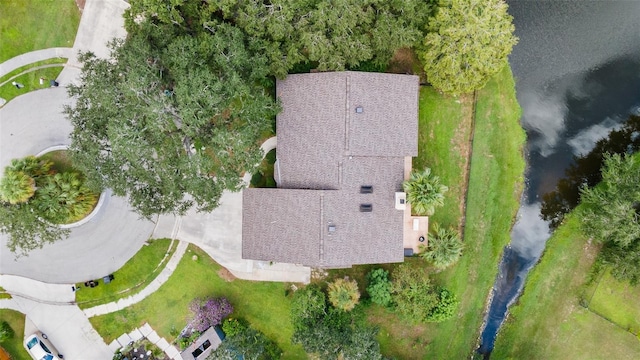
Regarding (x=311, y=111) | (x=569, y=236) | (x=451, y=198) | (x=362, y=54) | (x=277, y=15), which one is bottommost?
(x=569, y=236)

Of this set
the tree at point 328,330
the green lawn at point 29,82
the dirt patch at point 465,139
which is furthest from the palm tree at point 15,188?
the dirt patch at point 465,139

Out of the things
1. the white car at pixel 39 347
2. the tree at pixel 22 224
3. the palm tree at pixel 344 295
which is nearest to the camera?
the tree at pixel 22 224

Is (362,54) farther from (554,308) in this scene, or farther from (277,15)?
(554,308)

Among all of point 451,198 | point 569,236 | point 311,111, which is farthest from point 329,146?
point 569,236

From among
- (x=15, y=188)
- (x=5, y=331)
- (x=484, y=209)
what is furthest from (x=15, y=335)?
(x=484, y=209)

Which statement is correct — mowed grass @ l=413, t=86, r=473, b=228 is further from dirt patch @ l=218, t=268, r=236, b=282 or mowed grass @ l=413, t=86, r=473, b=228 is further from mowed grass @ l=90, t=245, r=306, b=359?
dirt patch @ l=218, t=268, r=236, b=282

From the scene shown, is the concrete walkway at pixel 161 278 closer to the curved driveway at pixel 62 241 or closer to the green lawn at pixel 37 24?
the curved driveway at pixel 62 241

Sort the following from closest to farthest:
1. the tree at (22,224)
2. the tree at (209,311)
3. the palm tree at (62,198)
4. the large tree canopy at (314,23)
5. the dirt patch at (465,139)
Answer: the large tree canopy at (314,23) → the tree at (22,224) → the palm tree at (62,198) → the tree at (209,311) → the dirt patch at (465,139)

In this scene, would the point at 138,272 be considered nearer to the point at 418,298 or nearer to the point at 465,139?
the point at 418,298
